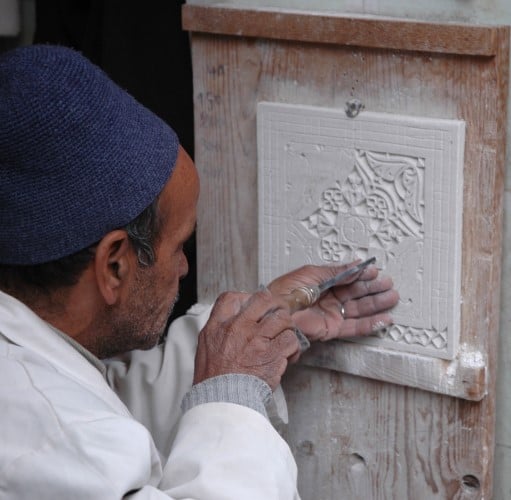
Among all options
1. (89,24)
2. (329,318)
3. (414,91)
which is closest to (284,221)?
(329,318)

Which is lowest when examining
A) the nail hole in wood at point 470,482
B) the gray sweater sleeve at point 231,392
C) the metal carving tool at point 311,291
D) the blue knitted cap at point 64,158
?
the nail hole in wood at point 470,482

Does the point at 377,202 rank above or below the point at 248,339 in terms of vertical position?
above

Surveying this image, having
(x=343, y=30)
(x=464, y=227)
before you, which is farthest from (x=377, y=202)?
(x=343, y=30)

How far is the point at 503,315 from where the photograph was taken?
160cm

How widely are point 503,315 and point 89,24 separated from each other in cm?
123

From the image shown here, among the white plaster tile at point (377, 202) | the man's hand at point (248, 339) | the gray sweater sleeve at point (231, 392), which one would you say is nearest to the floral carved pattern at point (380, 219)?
the white plaster tile at point (377, 202)

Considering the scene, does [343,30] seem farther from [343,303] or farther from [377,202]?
[343,303]

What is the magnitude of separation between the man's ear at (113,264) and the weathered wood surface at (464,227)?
14.7 inches

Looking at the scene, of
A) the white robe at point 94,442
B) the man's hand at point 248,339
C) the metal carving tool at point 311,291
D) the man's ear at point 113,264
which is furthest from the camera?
the metal carving tool at point 311,291

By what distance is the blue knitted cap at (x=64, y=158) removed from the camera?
4.30 ft

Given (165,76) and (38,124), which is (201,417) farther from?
(165,76)

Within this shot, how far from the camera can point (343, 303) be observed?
67.4 inches

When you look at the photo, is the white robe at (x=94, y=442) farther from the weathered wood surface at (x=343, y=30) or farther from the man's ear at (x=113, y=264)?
the weathered wood surface at (x=343, y=30)

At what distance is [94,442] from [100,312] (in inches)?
10.1
